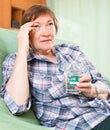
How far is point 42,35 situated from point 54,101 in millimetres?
338

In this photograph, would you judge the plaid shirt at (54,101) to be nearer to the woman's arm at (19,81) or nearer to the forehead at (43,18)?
the woman's arm at (19,81)

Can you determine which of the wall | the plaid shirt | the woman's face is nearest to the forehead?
the woman's face

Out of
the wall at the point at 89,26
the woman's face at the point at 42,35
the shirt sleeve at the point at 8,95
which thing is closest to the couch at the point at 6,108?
the shirt sleeve at the point at 8,95

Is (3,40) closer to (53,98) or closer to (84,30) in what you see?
(53,98)

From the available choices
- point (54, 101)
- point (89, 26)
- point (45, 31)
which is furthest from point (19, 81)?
point (89, 26)

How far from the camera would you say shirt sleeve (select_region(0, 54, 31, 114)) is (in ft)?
3.98

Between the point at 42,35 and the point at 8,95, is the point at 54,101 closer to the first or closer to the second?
the point at 8,95

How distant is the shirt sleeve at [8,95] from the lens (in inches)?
47.8

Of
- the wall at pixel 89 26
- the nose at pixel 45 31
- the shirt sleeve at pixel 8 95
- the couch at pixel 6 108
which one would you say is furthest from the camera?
the wall at pixel 89 26

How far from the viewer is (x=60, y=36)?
361 centimetres

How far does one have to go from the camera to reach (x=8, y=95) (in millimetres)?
1250

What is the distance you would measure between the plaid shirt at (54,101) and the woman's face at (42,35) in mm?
53

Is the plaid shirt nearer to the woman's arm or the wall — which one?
the woman's arm

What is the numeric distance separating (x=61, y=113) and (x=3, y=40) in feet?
1.61
